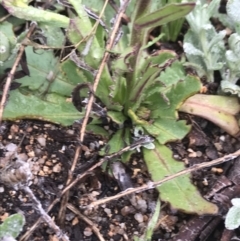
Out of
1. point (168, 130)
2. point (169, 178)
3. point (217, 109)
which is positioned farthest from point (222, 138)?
point (169, 178)

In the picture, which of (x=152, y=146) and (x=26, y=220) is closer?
(x=26, y=220)

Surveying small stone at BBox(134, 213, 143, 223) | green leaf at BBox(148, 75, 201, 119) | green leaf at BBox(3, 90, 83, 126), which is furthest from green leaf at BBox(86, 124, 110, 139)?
small stone at BBox(134, 213, 143, 223)

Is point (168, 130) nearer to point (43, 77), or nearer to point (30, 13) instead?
point (43, 77)

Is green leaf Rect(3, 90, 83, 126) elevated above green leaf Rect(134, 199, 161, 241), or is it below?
above

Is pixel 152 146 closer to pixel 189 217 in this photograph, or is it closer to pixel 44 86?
pixel 189 217

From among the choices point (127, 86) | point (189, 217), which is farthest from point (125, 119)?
point (189, 217)

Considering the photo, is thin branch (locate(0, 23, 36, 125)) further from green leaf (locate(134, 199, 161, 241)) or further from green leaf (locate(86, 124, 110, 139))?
green leaf (locate(134, 199, 161, 241))
